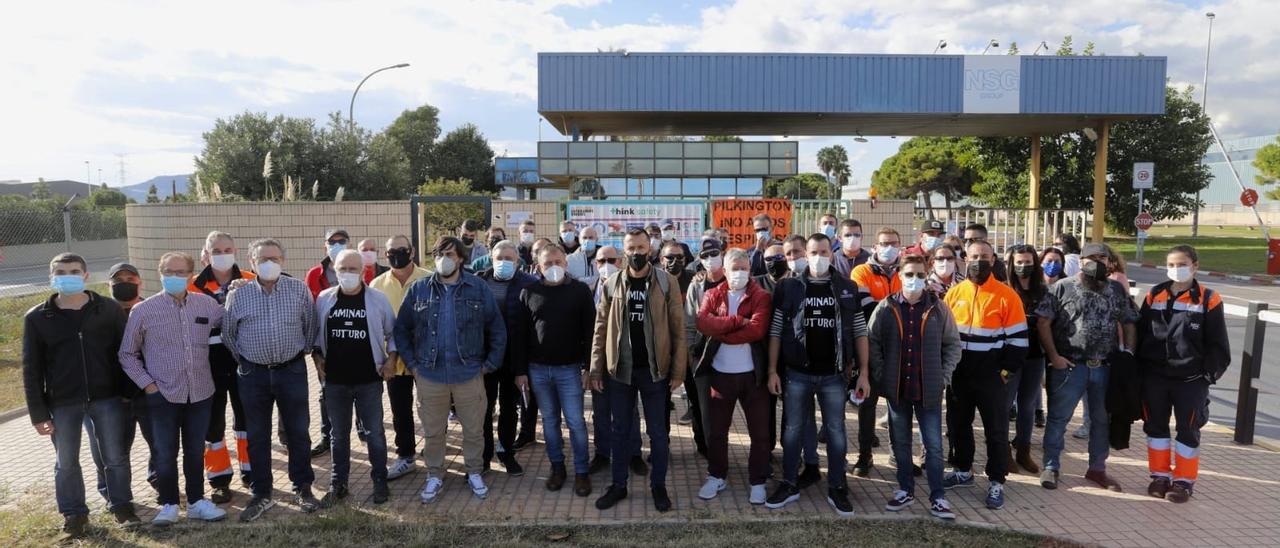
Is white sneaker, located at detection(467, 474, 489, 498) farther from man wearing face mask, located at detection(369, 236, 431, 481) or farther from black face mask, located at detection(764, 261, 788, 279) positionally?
black face mask, located at detection(764, 261, 788, 279)

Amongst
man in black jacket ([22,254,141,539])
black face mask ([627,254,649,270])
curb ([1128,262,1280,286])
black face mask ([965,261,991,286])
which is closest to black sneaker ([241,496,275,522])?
man in black jacket ([22,254,141,539])

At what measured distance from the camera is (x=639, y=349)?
4.80 metres

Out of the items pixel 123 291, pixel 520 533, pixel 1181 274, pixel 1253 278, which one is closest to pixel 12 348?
pixel 123 291

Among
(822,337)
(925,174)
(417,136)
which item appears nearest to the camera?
(822,337)

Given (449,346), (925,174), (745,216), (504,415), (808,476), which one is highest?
(925,174)

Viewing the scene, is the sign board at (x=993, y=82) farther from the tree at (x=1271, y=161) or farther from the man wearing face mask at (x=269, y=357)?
the tree at (x=1271, y=161)

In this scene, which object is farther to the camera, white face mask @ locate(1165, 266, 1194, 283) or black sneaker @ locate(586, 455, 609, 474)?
black sneaker @ locate(586, 455, 609, 474)

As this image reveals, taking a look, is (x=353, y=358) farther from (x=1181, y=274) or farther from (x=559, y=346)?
(x=1181, y=274)

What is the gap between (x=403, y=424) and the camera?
18.0ft

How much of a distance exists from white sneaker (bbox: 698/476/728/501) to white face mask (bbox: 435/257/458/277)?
232cm

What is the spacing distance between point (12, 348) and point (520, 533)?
10.2m

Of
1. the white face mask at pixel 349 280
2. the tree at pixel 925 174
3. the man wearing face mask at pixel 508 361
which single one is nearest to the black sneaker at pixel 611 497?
the man wearing face mask at pixel 508 361

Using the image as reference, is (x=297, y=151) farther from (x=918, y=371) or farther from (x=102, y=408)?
(x=918, y=371)

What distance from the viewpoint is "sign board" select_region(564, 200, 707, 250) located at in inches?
405
